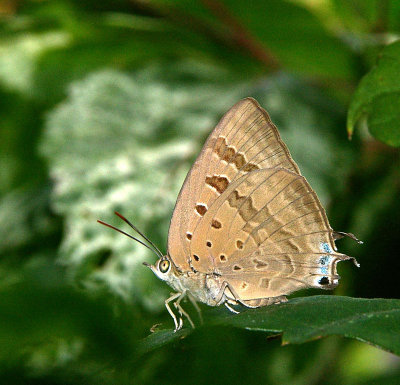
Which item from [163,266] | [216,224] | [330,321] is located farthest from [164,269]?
[330,321]

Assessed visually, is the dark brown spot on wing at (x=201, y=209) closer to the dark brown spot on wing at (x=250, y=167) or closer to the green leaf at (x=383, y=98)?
the dark brown spot on wing at (x=250, y=167)

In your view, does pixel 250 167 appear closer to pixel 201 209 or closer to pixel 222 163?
pixel 222 163

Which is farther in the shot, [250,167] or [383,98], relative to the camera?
[250,167]

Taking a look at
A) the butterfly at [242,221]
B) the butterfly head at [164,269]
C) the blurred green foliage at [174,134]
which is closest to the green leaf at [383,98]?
the blurred green foliage at [174,134]

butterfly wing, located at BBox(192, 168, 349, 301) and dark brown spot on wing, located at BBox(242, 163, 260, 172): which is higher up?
dark brown spot on wing, located at BBox(242, 163, 260, 172)

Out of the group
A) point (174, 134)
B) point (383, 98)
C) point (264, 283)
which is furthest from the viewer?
point (174, 134)

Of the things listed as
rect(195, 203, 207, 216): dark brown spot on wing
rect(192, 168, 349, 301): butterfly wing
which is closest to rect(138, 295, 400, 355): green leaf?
rect(192, 168, 349, 301): butterfly wing

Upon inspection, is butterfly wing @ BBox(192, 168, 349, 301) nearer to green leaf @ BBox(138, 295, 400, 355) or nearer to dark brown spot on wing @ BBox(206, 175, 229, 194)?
dark brown spot on wing @ BBox(206, 175, 229, 194)
